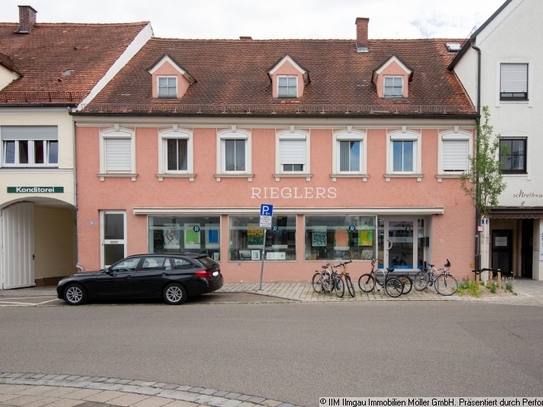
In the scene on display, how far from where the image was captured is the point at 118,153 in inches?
723

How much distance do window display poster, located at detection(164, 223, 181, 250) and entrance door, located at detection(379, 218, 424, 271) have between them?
25.7ft

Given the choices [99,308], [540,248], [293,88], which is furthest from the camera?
[293,88]

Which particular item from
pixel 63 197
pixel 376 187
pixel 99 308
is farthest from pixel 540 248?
pixel 63 197

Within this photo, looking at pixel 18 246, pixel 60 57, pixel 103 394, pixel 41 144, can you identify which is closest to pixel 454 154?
pixel 41 144

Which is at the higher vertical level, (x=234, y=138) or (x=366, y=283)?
(x=234, y=138)

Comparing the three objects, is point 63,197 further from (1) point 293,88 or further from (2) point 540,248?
(2) point 540,248

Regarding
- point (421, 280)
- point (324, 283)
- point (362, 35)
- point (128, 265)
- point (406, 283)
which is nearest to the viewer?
point (128, 265)

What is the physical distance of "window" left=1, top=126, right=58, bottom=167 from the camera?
1806 centimetres

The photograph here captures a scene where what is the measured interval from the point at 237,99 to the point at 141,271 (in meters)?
8.09

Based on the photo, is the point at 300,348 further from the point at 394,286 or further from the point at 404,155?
the point at 404,155

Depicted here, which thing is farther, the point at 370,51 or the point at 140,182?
the point at 370,51

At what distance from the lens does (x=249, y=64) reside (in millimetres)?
21641

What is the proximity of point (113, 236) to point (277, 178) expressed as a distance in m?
6.64

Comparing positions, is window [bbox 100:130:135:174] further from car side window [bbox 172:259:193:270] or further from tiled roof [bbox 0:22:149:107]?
car side window [bbox 172:259:193:270]
